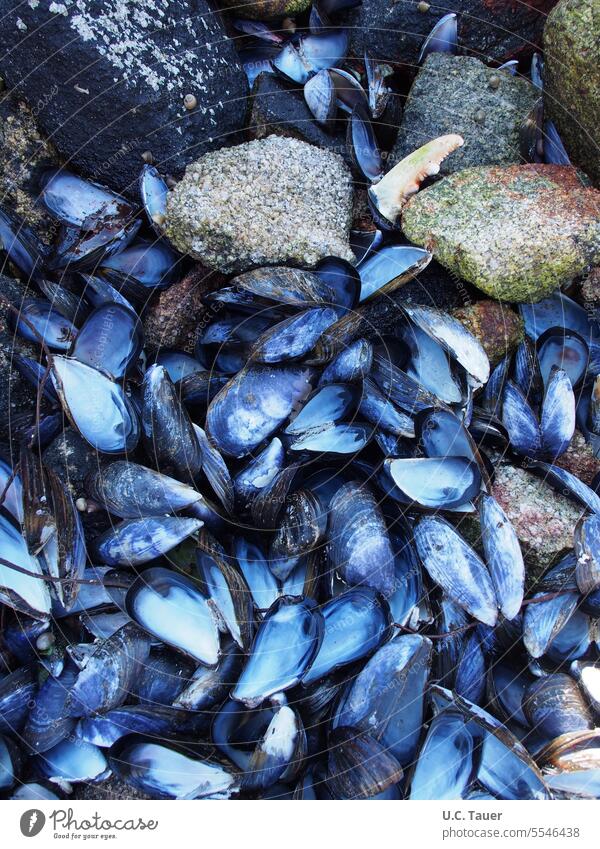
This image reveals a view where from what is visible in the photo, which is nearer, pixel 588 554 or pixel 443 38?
pixel 588 554

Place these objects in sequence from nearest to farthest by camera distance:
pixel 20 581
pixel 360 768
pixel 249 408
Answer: pixel 360 768 → pixel 20 581 → pixel 249 408

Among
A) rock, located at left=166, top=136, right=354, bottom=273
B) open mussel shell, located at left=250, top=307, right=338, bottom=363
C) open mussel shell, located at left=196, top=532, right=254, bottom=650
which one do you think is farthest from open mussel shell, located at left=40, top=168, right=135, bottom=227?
open mussel shell, located at left=196, top=532, right=254, bottom=650

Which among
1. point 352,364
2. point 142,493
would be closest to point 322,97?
point 352,364

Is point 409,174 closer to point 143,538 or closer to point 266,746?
point 143,538

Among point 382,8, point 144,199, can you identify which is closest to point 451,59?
point 382,8

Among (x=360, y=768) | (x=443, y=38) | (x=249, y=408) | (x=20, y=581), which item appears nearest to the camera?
(x=360, y=768)

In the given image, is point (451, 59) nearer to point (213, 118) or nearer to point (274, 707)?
point (213, 118)

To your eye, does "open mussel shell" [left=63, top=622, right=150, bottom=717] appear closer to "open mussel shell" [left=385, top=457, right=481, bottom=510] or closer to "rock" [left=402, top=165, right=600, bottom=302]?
"open mussel shell" [left=385, top=457, right=481, bottom=510]

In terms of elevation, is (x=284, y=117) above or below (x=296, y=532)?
→ above

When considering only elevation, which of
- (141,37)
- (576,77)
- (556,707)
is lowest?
(556,707)
